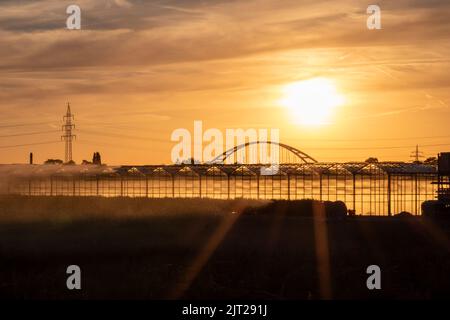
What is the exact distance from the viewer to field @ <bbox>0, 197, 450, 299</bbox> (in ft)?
95.9

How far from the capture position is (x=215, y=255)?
118ft

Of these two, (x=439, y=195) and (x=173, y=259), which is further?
(x=439, y=195)

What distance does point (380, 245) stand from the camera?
38344 millimetres

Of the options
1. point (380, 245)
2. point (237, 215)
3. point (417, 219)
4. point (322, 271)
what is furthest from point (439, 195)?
point (322, 271)

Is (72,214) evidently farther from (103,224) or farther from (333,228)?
(333,228)

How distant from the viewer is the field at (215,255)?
1151 inches

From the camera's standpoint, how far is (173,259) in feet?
116

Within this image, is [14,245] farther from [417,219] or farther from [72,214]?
[417,219]

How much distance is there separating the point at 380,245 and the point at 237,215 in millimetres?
15126
